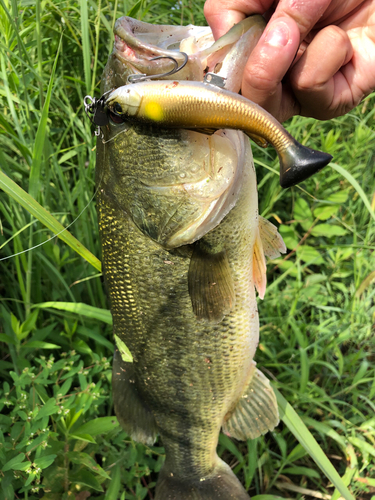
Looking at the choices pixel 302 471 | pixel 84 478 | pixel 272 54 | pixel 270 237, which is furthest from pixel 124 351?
pixel 302 471

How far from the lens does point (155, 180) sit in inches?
45.6

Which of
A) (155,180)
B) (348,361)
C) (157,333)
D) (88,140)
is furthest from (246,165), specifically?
(348,361)

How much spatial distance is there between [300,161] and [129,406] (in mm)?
1329

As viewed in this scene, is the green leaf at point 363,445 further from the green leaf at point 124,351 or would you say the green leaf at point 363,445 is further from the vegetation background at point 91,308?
the green leaf at point 124,351

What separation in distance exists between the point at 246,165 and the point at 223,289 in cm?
46

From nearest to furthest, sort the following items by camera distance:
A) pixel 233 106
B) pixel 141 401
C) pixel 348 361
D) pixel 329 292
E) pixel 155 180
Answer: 1. pixel 233 106
2. pixel 155 180
3. pixel 141 401
4. pixel 348 361
5. pixel 329 292

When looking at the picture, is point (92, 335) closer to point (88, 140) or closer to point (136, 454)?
point (136, 454)

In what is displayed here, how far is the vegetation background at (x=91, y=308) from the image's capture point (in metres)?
1.49

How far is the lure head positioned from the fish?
36mm

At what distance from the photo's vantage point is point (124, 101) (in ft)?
3.27

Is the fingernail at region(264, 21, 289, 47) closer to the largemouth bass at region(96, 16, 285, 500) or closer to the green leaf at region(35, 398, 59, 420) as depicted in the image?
the largemouth bass at region(96, 16, 285, 500)

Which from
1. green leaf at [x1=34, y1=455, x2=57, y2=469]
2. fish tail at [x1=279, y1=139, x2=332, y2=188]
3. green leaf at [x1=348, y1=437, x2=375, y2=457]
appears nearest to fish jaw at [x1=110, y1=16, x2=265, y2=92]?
fish tail at [x1=279, y1=139, x2=332, y2=188]

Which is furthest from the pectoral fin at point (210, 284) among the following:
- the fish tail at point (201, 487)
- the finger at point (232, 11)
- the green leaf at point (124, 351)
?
the fish tail at point (201, 487)

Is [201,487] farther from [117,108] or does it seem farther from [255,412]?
[117,108]
